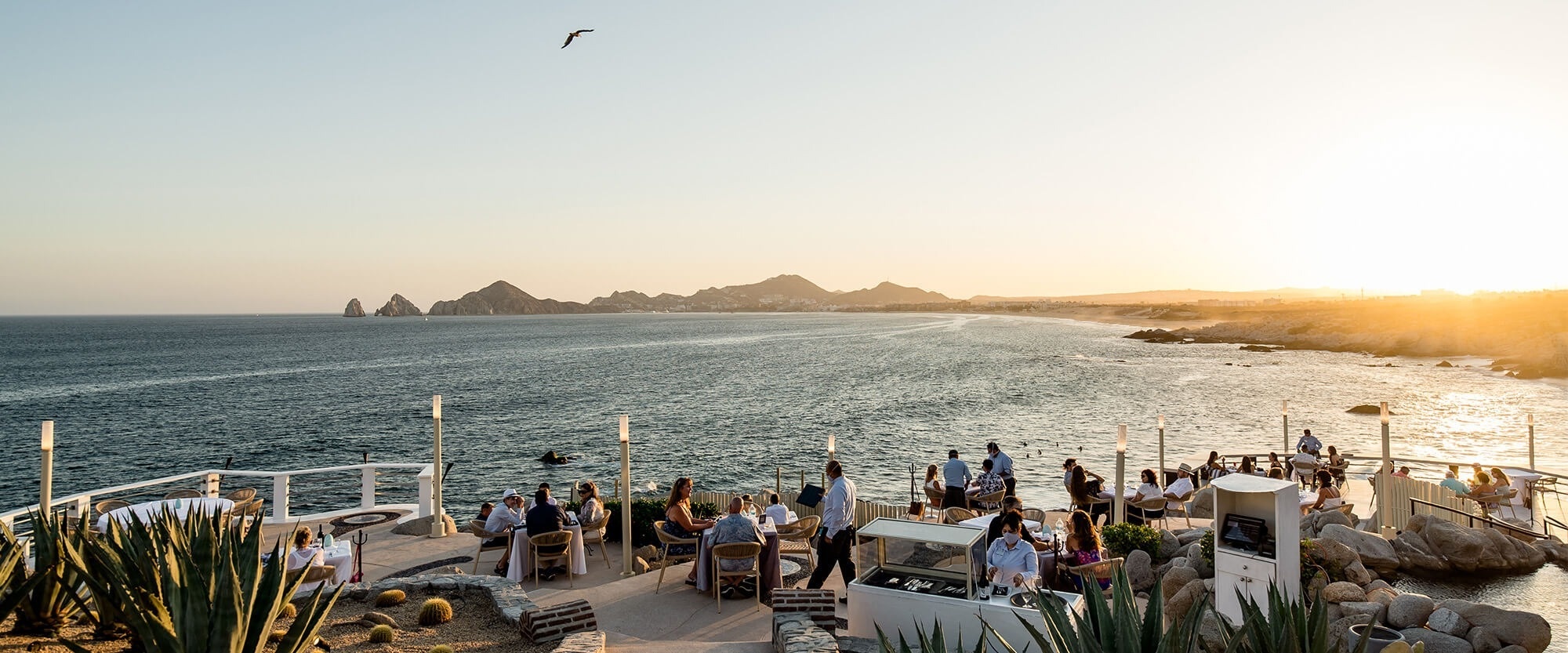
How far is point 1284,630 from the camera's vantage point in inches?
185

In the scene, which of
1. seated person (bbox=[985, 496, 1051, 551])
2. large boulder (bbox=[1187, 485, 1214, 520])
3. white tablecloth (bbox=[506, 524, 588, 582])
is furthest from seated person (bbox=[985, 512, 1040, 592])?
large boulder (bbox=[1187, 485, 1214, 520])

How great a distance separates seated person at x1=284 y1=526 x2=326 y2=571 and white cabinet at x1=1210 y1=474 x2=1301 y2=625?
369 inches

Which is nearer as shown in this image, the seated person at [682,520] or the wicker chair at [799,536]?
the seated person at [682,520]

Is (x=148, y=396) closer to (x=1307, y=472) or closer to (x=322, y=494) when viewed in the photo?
(x=322, y=494)

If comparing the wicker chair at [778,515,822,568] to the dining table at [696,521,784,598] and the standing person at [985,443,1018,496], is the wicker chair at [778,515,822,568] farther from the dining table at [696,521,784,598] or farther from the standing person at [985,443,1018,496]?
the standing person at [985,443,1018,496]

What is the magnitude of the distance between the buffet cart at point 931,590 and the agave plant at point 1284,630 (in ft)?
7.94

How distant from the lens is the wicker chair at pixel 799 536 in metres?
10.9

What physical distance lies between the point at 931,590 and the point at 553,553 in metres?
5.07

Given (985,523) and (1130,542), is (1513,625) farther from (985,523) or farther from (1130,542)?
(985,523)

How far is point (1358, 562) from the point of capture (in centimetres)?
988

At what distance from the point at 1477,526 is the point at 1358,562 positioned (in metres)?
5.76

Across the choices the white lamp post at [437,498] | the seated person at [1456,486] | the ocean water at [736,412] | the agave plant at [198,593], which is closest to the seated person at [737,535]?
the agave plant at [198,593]

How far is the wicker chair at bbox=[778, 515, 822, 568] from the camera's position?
10906mm

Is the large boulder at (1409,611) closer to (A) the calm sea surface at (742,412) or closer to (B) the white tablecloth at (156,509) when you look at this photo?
(A) the calm sea surface at (742,412)
